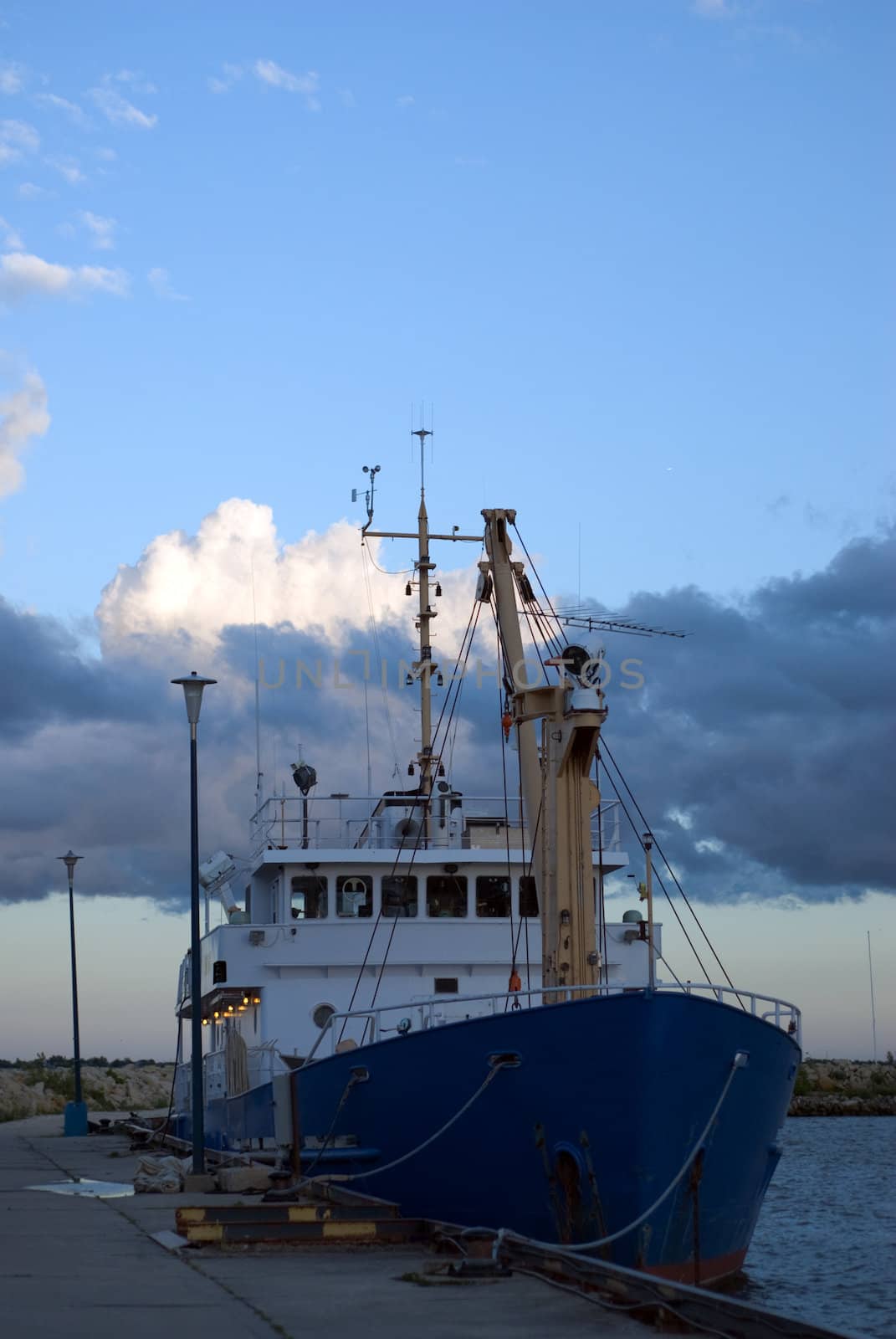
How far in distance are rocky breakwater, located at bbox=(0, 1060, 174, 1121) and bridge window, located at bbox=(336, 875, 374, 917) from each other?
37.0 metres

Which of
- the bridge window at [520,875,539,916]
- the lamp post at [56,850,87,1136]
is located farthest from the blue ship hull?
the lamp post at [56,850,87,1136]

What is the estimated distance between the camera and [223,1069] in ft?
85.9

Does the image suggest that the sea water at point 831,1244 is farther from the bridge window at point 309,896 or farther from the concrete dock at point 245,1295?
the bridge window at point 309,896

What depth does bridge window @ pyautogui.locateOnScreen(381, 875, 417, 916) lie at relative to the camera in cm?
2388

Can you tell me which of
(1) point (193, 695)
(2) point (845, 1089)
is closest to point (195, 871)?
(1) point (193, 695)

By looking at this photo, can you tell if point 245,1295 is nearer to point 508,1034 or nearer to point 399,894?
point 508,1034

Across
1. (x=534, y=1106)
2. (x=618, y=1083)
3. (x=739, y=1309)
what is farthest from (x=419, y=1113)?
(x=739, y=1309)

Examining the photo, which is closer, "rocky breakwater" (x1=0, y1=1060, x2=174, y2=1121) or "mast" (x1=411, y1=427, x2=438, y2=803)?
"mast" (x1=411, y1=427, x2=438, y2=803)

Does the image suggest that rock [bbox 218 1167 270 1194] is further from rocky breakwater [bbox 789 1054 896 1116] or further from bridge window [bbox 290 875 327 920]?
rocky breakwater [bbox 789 1054 896 1116]

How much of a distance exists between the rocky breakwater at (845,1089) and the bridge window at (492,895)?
67.9m

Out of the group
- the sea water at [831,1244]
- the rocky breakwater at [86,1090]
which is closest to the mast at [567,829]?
the sea water at [831,1244]

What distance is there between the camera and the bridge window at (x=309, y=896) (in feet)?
79.9

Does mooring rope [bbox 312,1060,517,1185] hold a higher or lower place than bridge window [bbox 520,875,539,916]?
lower

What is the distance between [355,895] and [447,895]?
139 cm
